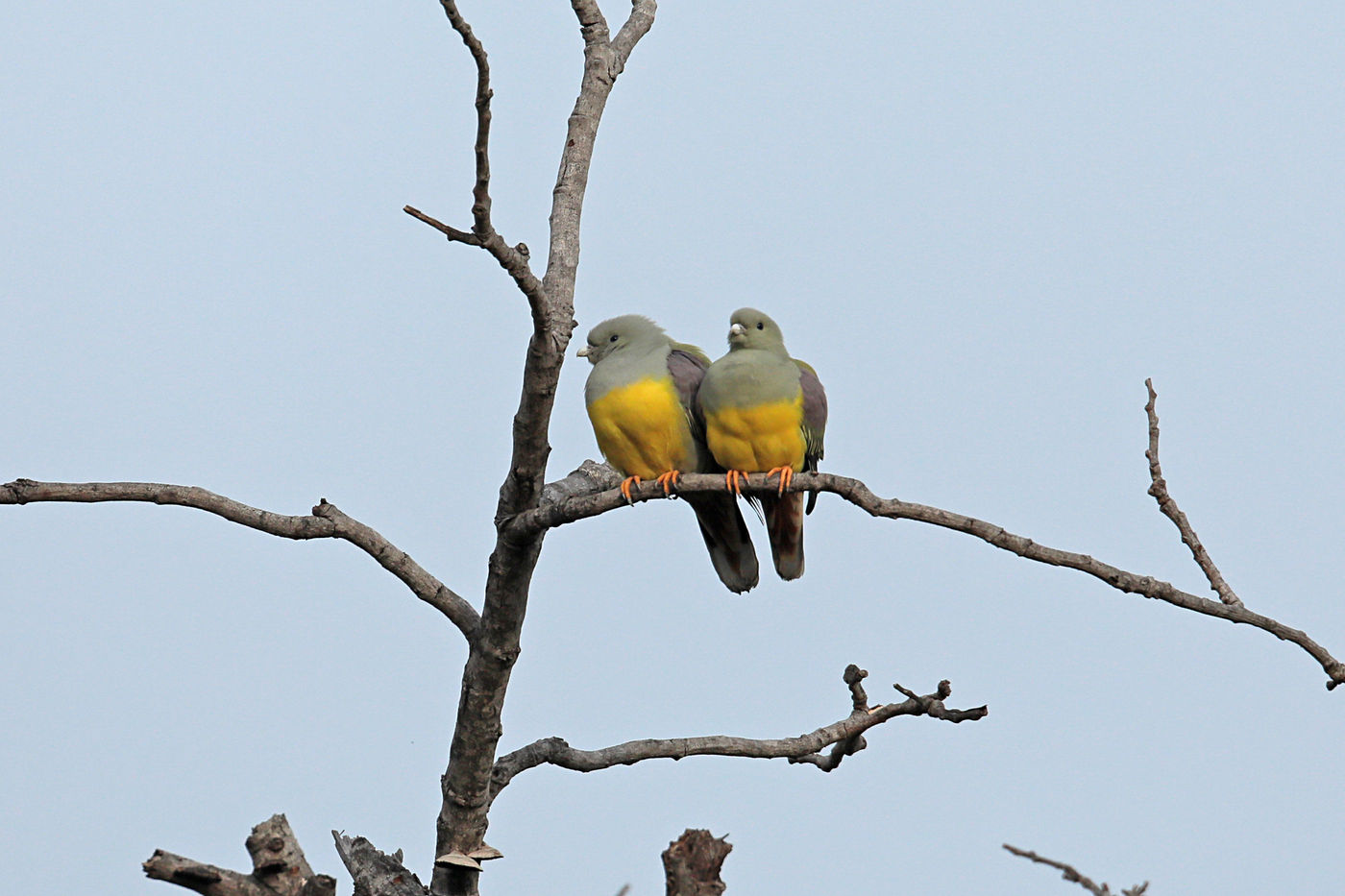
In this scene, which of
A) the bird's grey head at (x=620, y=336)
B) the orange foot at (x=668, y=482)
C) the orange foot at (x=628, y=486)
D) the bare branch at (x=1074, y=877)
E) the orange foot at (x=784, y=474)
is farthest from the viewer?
the bird's grey head at (x=620, y=336)

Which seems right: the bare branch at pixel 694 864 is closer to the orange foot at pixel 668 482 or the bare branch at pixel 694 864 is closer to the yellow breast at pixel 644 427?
the orange foot at pixel 668 482

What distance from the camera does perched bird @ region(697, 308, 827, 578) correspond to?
4617 millimetres

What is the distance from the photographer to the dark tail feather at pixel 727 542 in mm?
5000

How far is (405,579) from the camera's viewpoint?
4824 millimetres

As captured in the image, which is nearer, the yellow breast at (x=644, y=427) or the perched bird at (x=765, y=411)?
the perched bird at (x=765, y=411)

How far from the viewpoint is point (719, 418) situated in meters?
4.67

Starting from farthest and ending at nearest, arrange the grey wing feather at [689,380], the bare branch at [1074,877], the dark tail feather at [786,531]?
the dark tail feather at [786,531], the grey wing feather at [689,380], the bare branch at [1074,877]

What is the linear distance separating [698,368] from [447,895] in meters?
2.23

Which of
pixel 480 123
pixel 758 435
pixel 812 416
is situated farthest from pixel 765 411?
pixel 480 123

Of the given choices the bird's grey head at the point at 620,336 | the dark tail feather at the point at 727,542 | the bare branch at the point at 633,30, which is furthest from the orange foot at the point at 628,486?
the bare branch at the point at 633,30

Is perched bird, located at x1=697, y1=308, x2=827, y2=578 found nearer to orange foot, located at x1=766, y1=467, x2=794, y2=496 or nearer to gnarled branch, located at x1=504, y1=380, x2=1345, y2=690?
orange foot, located at x1=766, y1=467, x2=794, y2=496

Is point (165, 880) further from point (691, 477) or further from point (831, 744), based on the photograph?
point (831, 744)

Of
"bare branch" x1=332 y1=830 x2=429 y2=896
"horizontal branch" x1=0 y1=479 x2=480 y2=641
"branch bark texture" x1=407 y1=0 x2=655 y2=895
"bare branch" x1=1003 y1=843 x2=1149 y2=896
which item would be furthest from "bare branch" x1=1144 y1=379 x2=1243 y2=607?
"bare branch" x1=332 y1=830 x2=429 y2=896

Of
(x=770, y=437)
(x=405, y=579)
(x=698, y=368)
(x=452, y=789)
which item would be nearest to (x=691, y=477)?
(x=770, y=437)
